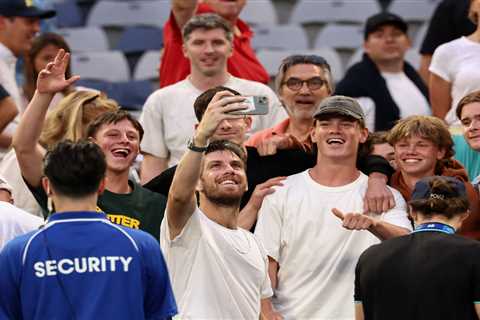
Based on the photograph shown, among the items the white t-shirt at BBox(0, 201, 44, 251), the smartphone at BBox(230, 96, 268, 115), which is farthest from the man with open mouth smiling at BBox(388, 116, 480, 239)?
the white t-shirt at BBox(0, 201, 44, 251)

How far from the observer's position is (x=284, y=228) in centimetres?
→ 750

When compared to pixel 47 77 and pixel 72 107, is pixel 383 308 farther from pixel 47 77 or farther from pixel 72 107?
pixel 72 107

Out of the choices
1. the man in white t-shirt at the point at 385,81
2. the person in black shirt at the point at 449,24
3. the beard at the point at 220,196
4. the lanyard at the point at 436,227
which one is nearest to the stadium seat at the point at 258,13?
the man in white t-shirt at the point at 385,81

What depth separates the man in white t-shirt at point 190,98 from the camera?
864 cm

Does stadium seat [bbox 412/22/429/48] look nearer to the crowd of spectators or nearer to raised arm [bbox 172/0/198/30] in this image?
the crowd of spectators

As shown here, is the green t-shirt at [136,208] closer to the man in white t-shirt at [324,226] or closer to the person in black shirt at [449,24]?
the man in white t-shirt at [324,226]

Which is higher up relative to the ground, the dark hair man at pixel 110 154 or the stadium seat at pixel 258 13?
the stadium seat at pixel 258 13

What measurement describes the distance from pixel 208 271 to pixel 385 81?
326cm

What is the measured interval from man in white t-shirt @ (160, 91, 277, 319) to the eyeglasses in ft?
3.93

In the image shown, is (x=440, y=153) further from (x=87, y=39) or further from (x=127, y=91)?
(x=87, y=39)

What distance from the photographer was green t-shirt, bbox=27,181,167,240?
7286 millimetres

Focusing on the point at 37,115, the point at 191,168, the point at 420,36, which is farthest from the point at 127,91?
the point at 191,168

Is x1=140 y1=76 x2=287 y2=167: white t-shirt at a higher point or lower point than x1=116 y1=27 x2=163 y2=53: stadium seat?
lower

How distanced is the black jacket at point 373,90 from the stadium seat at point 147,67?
2941 millimetres
